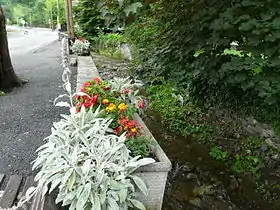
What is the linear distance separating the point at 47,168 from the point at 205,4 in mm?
1852

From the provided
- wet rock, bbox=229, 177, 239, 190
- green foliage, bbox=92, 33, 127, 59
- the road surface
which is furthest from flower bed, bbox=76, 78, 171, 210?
the road surface

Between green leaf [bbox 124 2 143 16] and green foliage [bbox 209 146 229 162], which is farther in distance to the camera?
A: green foliage [bbox 209 146 229 162]

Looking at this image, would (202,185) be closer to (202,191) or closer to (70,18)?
(202,191)

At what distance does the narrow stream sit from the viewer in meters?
3.16

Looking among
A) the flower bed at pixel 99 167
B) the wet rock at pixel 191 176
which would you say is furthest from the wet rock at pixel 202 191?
the flower bed at pixel 99 167

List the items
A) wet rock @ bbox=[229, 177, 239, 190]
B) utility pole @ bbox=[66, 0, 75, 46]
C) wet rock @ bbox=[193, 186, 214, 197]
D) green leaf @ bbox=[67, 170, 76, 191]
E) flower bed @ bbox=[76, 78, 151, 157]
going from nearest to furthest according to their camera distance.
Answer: green leaf @ bbox=[67, 170, 76, 191], flower bed @ bbox=[76, 78, 151, 157], wet rock @ bbox=[193, 186, 214, 197], wet rock @ bbox=[229, 177, 239, 190], utility pole @ bbox=[66, 0, 75, 46]

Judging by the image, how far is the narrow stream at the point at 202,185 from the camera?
3.16 m

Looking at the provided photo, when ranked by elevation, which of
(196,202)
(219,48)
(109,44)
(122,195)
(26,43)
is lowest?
(26,43)

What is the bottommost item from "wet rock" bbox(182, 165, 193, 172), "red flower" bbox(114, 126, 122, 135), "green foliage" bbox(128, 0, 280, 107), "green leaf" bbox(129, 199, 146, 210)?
"wet rock" bbox(182, 165, 193, 172)

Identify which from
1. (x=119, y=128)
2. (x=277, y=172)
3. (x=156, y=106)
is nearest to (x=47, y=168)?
(x=119, y=128)

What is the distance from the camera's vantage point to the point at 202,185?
344 cm

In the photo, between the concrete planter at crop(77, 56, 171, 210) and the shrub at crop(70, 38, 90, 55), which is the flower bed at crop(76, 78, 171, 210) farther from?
the shrub at crop(70, 38, 90, 55)

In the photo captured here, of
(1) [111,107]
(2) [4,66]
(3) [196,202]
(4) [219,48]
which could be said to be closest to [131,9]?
(1) [111,107]

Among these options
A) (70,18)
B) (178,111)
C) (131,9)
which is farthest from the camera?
(70,18)
